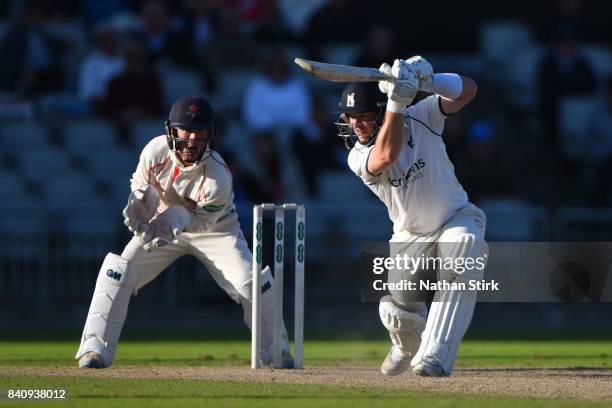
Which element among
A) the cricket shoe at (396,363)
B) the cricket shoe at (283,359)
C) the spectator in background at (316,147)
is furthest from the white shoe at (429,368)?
the spectator in background at (316,147)

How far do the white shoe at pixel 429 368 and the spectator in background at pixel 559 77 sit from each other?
31.9 ft

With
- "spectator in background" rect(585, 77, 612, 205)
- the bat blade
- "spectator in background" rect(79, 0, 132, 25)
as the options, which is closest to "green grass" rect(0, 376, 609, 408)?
the bat blade

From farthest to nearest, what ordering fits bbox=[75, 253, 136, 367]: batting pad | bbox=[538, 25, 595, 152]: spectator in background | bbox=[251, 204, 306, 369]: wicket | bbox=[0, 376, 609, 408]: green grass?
bbox=[538, 25, 595, 152]: spectator in background < bbox=[75, 253, 136, 367]: batting pad < bbox=[251, 204, 306, 369]: wicket < bbox=[0, 376, 609, 408]: green grass

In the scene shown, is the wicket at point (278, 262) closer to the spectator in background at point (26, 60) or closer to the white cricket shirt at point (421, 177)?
the white cricket shirt at point (421, 177)

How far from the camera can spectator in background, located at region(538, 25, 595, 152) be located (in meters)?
18.4

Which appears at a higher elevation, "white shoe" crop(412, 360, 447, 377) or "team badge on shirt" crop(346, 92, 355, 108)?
"team badge on shirt" crop(346, 92, 355, 108)

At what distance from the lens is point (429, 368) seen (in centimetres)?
927

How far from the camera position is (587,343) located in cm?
1311

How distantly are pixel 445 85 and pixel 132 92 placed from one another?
8756 millimetres

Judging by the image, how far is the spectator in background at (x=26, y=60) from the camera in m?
17.8

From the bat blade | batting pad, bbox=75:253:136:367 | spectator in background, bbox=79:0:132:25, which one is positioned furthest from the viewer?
spectator in background, bbox=79:0:132:25

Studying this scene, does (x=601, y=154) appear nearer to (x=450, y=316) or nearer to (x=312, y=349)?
(x=312, y=349)

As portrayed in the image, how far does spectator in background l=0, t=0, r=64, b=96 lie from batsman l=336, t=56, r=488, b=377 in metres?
8.80

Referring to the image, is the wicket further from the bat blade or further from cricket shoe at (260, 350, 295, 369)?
the bat blade
